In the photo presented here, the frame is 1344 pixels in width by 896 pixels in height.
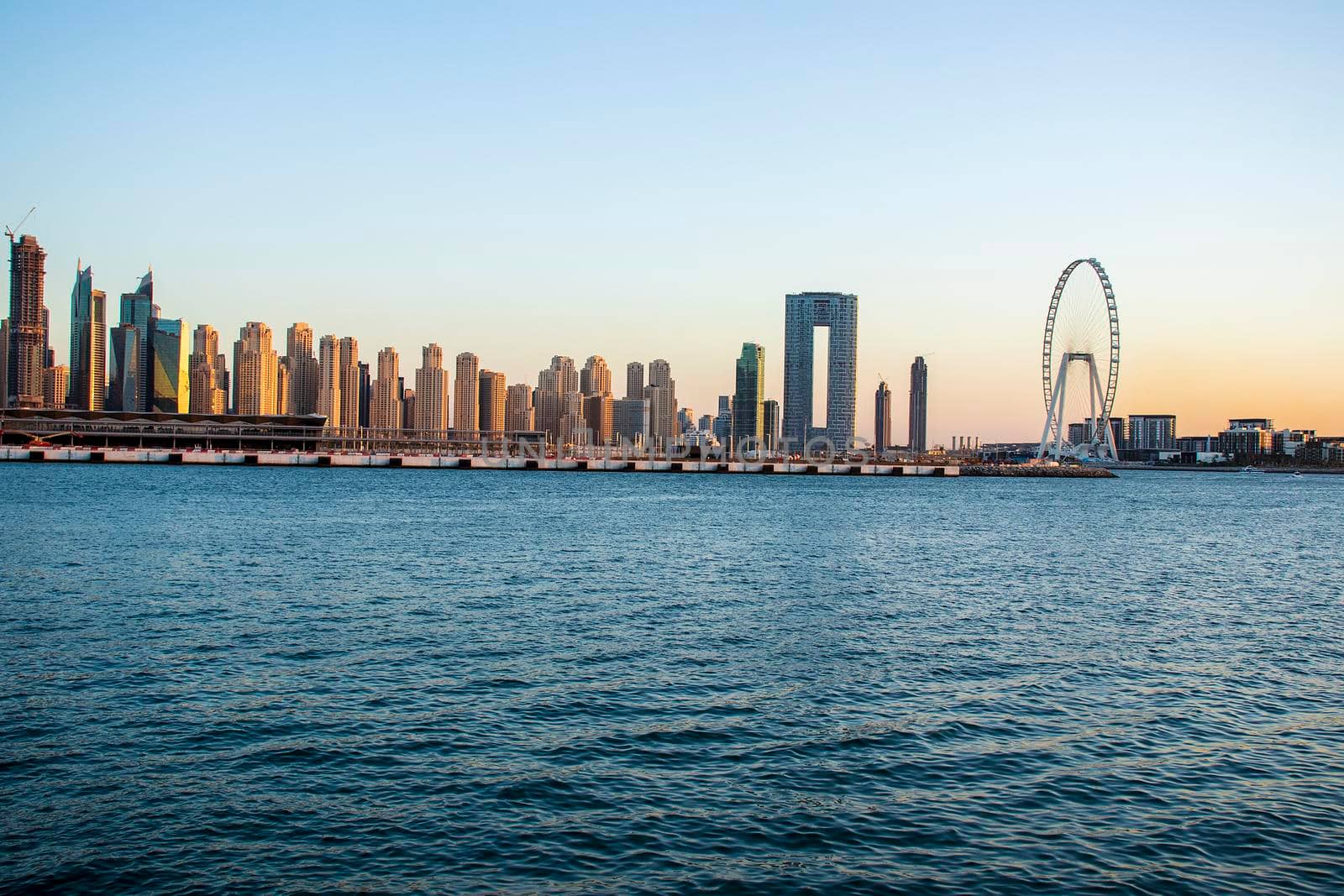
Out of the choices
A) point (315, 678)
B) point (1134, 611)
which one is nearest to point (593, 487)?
point (1134, 611)

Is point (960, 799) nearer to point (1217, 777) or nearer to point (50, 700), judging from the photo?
point (1217, 777)

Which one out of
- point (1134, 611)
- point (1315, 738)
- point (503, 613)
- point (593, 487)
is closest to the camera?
point (1315, 738)

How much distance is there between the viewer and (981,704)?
23.6 m

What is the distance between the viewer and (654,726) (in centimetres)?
2109

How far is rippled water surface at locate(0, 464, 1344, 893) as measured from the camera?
14805 millimetres

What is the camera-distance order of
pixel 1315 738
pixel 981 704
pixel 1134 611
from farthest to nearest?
pixel 1134 611 < pixel 981 704 < pixel 1315 738

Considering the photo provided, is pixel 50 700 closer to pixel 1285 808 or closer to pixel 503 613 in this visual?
pixel 503 613

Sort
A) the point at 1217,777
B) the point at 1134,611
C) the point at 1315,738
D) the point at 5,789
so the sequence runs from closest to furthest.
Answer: the point at 5,789, the point at 1217,777, the point at 1315,738, the point at 1134,611

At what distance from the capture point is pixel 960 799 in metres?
17.4

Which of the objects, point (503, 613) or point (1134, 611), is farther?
point (1134, 611)

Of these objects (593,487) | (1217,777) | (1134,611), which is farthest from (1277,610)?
(593,487)

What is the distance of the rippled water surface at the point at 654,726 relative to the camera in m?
14.8

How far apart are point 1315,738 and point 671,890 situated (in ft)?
51.8

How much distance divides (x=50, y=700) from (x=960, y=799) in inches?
761
